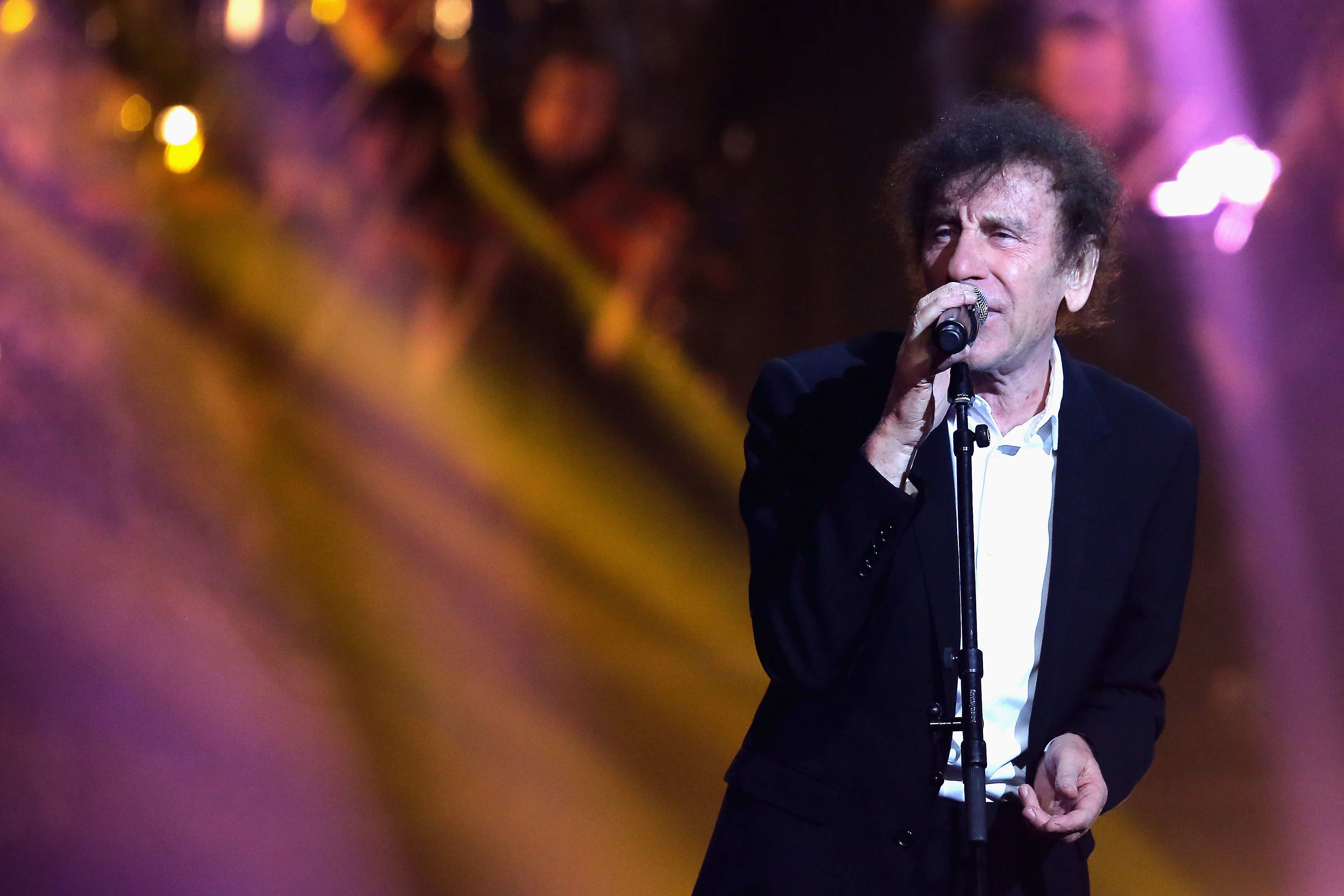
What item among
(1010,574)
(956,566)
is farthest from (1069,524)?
(956,566)

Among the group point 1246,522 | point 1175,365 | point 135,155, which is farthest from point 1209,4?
point 135,155

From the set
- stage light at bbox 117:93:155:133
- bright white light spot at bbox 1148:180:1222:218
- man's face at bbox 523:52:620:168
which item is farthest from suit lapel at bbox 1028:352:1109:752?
stage light at bbox 117:93:155:133

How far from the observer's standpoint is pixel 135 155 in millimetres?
6250

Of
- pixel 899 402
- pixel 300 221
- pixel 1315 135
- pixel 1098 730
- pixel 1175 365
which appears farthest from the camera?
pixel 300 221

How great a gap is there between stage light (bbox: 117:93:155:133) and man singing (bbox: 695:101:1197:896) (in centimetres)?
531

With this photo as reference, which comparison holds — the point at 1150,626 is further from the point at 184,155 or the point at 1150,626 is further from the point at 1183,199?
the point at 184,155

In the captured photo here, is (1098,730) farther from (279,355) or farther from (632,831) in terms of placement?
(279,355)

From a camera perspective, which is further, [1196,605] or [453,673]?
[453,673]

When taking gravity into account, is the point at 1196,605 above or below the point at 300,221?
below

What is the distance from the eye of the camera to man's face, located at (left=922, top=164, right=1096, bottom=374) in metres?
1.83

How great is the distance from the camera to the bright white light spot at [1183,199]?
14.5 feet

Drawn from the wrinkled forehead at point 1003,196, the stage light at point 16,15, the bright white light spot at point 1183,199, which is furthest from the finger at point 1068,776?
the stage light at point 16,15

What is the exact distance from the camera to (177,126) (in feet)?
20.9

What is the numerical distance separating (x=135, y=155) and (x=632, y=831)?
419 cm
